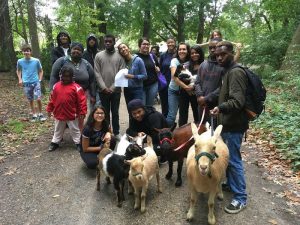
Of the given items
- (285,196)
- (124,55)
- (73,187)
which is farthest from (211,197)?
(124,55)

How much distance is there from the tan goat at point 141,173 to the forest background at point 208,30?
3.10 meters

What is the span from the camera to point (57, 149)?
278 inches

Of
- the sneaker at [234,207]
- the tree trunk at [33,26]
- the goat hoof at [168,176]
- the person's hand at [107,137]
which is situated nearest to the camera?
the sneaker at [234,207]

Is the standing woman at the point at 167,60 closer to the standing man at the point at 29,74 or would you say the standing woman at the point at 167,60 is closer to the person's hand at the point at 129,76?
the person's hand at the point at 129,76

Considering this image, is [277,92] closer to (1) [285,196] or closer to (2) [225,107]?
(1) [285,196]

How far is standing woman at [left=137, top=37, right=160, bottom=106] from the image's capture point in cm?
697

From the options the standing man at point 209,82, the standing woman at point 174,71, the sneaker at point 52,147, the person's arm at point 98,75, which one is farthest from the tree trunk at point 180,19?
the standing man at point 209,82

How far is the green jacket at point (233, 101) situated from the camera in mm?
3842

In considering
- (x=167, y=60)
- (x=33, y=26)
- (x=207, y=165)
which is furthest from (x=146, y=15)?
(x=207, y=165)

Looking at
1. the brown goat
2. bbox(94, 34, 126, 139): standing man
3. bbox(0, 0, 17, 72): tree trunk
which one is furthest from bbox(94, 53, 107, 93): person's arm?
bbox(0, 0, 17, 72): tree trunk

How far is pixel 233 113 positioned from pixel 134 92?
10.2 ft

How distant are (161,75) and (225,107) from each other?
3815mm

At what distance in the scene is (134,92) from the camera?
22.4 feet

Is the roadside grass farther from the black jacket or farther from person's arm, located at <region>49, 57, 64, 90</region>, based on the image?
person's arm, located at <region>49, 57, 64, 90</region>
